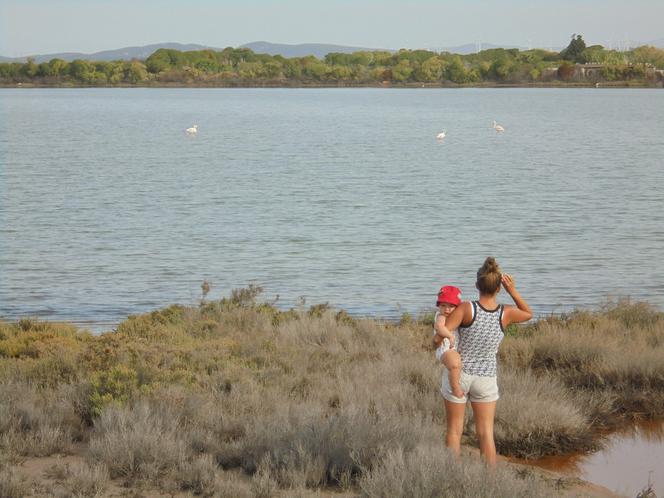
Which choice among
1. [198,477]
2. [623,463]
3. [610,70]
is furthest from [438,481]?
[610,70]

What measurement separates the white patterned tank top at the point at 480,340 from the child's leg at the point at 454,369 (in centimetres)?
13

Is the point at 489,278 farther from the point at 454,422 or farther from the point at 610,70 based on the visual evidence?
the point at 610,70

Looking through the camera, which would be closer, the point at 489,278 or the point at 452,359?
the point at 452,359

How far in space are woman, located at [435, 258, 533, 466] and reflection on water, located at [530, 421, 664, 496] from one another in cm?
136

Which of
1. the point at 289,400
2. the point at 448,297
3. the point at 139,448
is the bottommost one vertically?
the point at 289,400

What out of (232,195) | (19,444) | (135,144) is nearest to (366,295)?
(19,444)

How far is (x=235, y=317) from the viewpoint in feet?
41.7

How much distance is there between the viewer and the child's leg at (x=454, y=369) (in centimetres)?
687

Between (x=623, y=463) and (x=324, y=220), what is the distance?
20440 millimetres

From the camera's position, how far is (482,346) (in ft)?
23.2

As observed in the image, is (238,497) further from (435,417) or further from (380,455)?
(435,417)

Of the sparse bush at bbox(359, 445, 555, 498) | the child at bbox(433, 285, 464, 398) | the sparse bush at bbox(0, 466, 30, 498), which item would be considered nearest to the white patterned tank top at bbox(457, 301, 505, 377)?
the child at bbox(433, 285, 464, 398)

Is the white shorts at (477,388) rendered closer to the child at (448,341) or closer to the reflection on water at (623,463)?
the child at (448,341)

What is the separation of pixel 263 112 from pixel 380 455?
10628cm
